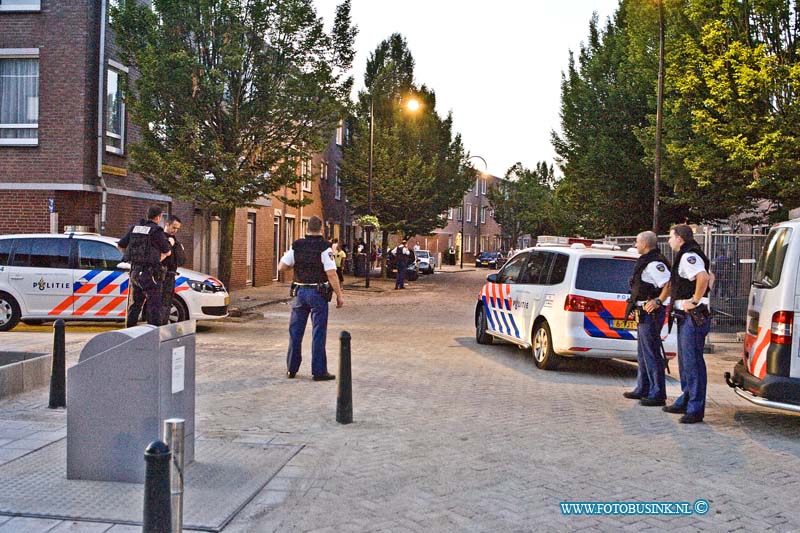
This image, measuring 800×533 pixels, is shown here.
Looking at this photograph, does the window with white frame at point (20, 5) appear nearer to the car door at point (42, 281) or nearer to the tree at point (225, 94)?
the tree at point (225, 94)

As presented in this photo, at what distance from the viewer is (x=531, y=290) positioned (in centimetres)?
1164

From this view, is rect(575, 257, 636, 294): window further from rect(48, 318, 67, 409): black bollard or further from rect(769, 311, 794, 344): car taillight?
rect(48, 318, 67, 409): black bollard

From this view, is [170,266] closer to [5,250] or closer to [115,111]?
[5,250]

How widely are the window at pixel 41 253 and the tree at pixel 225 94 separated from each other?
3636 millimetres

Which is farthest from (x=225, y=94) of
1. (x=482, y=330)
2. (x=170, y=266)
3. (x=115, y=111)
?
(x=482, y=330)

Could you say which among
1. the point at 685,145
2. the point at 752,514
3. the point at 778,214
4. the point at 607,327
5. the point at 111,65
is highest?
the point at 111,65

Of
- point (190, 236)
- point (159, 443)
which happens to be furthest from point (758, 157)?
point (190, 236)

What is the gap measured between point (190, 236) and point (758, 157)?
15.8 metres

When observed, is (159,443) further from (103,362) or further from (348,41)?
(348,41)

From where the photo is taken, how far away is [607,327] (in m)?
10.5

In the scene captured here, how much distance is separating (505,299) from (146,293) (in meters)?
5.37

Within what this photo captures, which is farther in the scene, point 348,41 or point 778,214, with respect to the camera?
point 348,41

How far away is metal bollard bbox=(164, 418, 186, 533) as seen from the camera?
366 cm

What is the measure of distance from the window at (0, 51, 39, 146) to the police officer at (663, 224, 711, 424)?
15.7 metres
